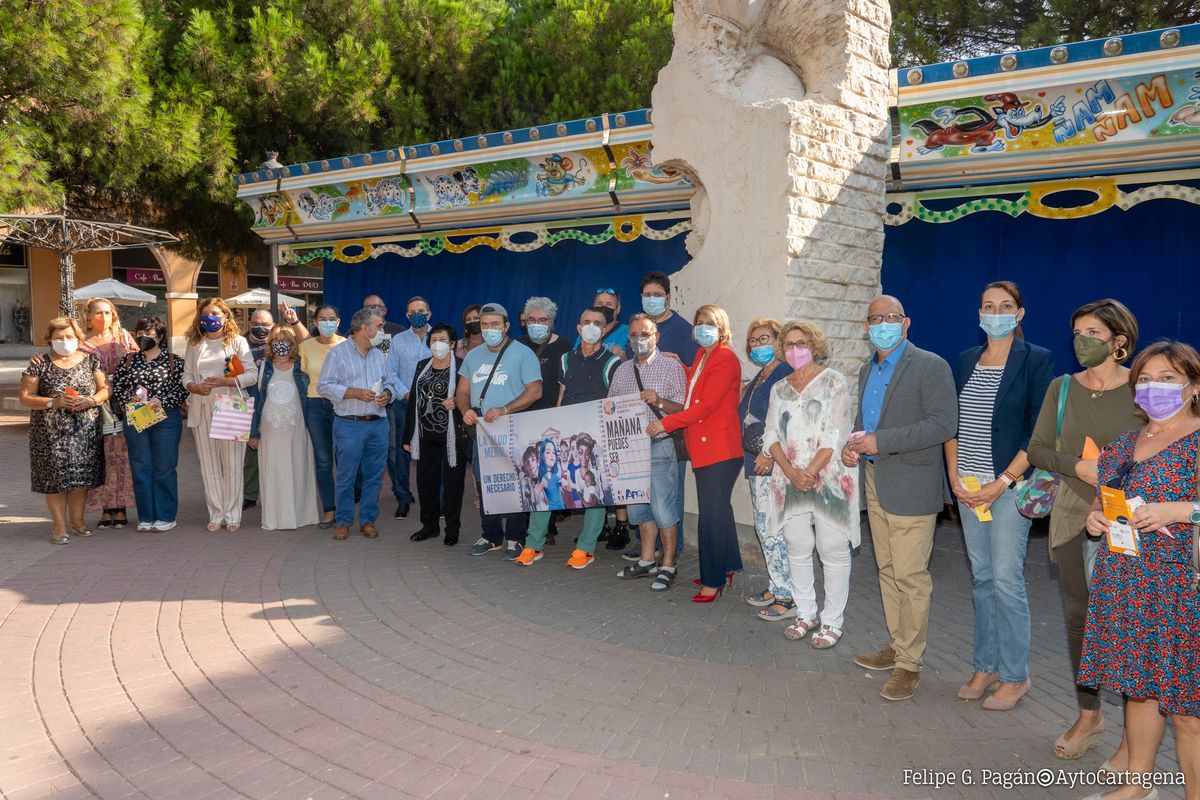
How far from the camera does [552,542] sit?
812 cm

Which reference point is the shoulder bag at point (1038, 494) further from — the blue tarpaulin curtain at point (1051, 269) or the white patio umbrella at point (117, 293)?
the white patio umbrella at point (117, 293)

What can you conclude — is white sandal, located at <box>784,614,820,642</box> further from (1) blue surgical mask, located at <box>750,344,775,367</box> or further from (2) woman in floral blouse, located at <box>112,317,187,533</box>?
(2) woman in floral blouse, located at <box>112,317,187,533</box>

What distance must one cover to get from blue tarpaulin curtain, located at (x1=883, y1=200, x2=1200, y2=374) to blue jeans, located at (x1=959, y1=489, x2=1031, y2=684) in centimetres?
470

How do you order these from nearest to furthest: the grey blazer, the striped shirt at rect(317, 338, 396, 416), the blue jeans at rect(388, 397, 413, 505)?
the grey blazer
the striped shirt at rect(317, 338, 396, 416)
the blue jeans at rect(388, 397, 413, 505)

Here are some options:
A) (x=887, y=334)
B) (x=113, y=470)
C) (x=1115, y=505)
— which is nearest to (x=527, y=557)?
(x=887, y=334)

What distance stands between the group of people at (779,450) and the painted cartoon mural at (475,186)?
232cm

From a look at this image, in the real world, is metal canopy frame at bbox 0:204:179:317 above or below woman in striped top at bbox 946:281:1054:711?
above

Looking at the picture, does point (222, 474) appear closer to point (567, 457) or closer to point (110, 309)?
point (110, 309)

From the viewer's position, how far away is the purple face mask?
3314mm

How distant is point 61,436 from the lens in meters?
7.79

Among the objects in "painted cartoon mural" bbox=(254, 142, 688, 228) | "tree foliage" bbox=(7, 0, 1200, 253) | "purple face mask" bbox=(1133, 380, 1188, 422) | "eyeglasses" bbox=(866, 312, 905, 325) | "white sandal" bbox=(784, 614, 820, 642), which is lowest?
"white sandal" bbox=(784, 614, 820, 642)

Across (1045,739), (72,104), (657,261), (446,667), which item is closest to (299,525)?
(446,667)

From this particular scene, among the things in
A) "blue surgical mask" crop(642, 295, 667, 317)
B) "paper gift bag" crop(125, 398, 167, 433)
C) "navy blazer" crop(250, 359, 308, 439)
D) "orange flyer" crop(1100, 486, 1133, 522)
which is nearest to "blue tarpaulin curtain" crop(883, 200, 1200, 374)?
"blue surgical mask" crop(642, 295, 667, 317)

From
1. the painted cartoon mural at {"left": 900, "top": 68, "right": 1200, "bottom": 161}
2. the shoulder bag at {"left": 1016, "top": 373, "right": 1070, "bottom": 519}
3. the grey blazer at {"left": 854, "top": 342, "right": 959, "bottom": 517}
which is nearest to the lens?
the shoulder bag at {"left": 1016, "top": 373, "right": 1070, "bottom": 519}
